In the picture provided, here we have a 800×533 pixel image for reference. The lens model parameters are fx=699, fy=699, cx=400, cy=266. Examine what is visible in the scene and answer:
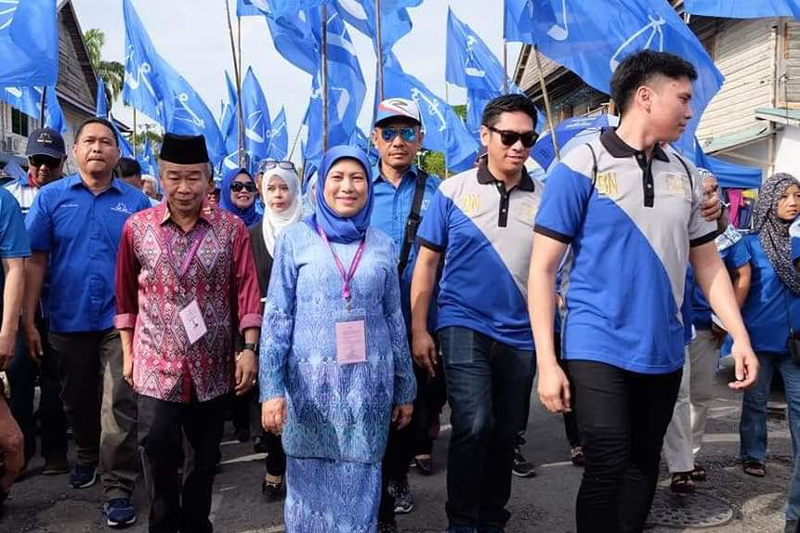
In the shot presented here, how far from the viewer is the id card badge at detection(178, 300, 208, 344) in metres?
2.93

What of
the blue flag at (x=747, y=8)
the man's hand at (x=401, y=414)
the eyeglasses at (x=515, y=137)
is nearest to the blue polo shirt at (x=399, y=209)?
the eyeglasses at (x=515, y=137)

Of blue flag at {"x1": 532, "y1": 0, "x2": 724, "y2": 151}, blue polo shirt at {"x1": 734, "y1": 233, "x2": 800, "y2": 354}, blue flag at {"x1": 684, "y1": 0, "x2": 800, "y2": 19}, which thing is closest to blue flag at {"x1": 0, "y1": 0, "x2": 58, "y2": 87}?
blue flag at {"x1": 532, "y1": 0, "x2": 724, "y2": 151}

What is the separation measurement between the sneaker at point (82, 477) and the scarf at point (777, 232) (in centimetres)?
439

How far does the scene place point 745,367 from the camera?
8.59 ft

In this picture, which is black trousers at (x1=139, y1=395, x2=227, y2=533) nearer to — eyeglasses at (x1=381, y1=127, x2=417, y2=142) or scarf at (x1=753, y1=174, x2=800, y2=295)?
eyeglasses at (x1=381, y1=127, x2=417, y2=142)

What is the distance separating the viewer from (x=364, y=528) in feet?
9.22

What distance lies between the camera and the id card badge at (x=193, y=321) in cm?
293

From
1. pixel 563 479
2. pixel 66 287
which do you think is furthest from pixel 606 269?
pixel 66 287

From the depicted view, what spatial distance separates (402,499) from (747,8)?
4303mm

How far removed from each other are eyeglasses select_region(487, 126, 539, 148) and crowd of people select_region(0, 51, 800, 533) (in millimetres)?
23

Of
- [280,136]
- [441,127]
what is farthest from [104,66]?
[441,127]

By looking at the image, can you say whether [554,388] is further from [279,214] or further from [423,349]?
[279,214]

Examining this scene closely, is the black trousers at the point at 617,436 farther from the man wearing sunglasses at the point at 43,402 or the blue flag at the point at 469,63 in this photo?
the blue flag at the point at 469,63

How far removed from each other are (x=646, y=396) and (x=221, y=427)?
182cm
